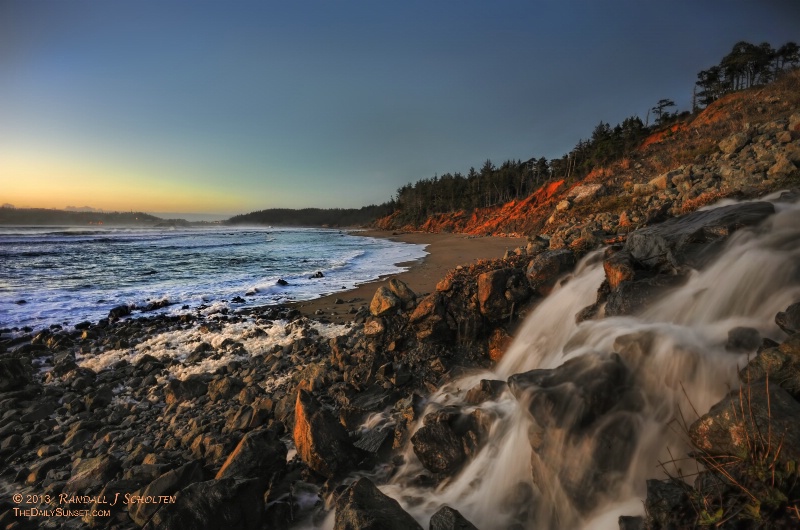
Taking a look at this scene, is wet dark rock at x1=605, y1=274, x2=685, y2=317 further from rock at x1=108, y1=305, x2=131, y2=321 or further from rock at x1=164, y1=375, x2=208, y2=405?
rock at x1=108, y1=305, x2=131, y2=321

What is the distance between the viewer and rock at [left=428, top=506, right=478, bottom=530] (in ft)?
13.2

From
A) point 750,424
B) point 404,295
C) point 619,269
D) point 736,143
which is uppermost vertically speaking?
point 736,143

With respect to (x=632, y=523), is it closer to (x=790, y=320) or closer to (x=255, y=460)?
(x=790, y=320)

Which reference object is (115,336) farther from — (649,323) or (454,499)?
(649,323)

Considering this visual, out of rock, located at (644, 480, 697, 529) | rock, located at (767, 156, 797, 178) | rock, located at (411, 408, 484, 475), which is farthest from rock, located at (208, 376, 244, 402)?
rock, located at (767, 156, 797, 178)

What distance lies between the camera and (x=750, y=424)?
326 centimetres

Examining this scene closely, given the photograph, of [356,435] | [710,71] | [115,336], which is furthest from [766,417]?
[710,71]

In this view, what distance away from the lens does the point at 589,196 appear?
40.7 m

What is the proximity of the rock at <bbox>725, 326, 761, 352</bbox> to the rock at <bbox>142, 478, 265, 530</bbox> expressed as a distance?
693 centimetres

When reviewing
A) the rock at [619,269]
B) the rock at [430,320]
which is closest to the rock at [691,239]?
the rock at [619,269]

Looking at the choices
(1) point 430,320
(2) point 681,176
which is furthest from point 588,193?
(1) point 430,320

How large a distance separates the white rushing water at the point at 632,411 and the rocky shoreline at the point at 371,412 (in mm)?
67

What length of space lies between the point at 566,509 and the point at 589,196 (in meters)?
42.7

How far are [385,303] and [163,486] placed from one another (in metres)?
5.59
